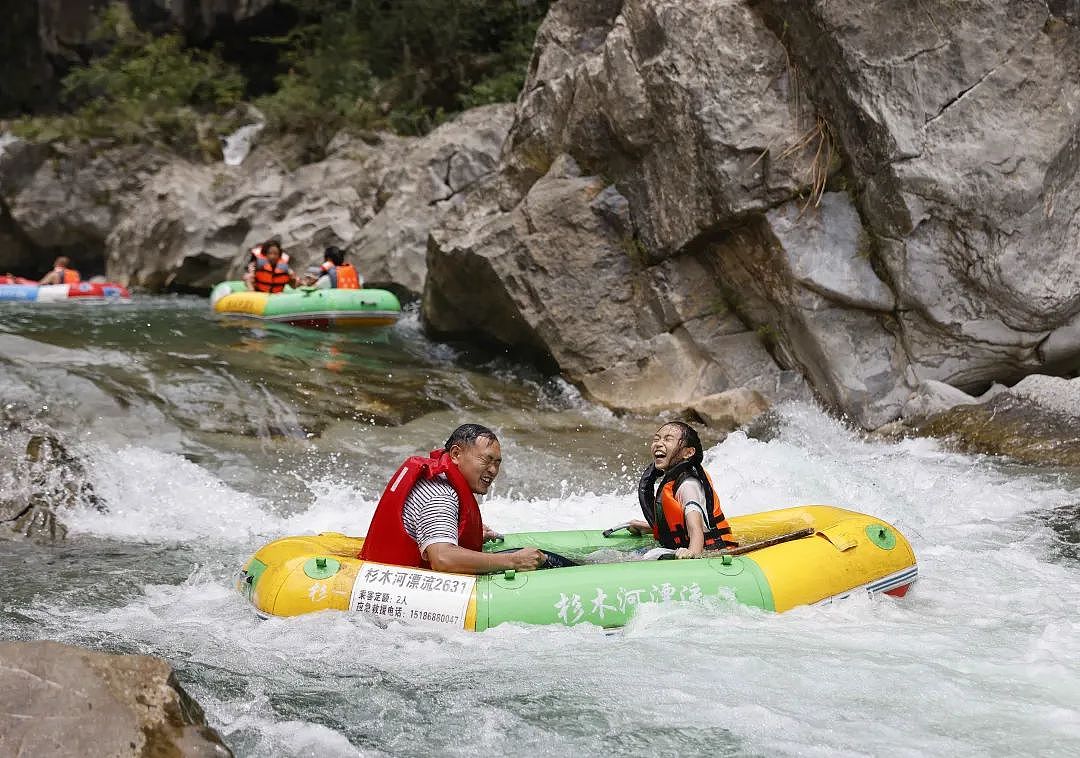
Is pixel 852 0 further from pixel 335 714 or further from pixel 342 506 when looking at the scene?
pixel 335 714

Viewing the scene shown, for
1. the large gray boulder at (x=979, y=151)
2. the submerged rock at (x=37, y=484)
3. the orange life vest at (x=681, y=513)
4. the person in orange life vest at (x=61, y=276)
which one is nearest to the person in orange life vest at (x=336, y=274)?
the person in orange life vest at (x=61, y=276)

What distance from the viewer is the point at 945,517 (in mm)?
7102

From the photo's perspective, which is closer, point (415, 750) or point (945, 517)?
point (415, 750)

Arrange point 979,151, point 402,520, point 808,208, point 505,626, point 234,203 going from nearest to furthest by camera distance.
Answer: point 505,626
point 402,520
point 979,151
point 808,208
point 234,203

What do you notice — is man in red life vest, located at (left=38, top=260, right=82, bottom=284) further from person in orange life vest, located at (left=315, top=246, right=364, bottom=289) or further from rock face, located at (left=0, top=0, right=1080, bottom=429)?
rock face, located at (left=0, top=0, right=1080, bottom=429)

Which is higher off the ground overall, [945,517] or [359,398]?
[359,398]

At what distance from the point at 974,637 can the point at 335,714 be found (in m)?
2.88

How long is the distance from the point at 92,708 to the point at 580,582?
7.55 feet

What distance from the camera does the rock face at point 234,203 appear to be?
14.7 m

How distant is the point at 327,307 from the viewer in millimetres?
13031

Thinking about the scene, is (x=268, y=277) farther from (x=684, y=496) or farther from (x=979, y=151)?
(x=684, y=496)


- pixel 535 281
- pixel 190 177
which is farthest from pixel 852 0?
pixel 190 177

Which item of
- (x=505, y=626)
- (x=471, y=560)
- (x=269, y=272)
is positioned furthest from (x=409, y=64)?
(x=505, y=626)

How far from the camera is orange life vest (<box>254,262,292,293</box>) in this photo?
1395cm
